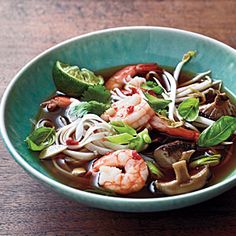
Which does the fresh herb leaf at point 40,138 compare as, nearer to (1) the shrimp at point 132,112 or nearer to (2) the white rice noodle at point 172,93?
(1) the shrimp at point 132,112

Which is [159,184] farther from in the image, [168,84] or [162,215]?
[168,84]

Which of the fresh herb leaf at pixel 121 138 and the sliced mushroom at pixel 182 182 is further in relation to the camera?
the fresh herb leaf at pixel 121 138

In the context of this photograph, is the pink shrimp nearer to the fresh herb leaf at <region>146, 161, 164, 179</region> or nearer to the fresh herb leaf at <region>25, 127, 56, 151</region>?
the fresh herb leaf at <region>25, 127, 56, 151</region>


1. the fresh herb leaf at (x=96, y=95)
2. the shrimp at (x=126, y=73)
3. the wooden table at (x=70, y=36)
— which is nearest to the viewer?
the wooden table at (x=70, y=36)

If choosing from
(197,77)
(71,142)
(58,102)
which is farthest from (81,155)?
(197,77)

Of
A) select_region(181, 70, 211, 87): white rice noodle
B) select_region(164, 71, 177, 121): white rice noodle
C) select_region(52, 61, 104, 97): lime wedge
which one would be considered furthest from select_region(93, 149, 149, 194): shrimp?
→ select_region(181, 70, 211, 87): white rice noodle

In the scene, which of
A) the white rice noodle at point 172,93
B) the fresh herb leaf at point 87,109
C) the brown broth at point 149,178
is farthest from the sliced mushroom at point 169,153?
the fresh herb leaf at point 87,109

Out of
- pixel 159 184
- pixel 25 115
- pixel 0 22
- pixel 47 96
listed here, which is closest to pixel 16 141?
pixel 25 115
